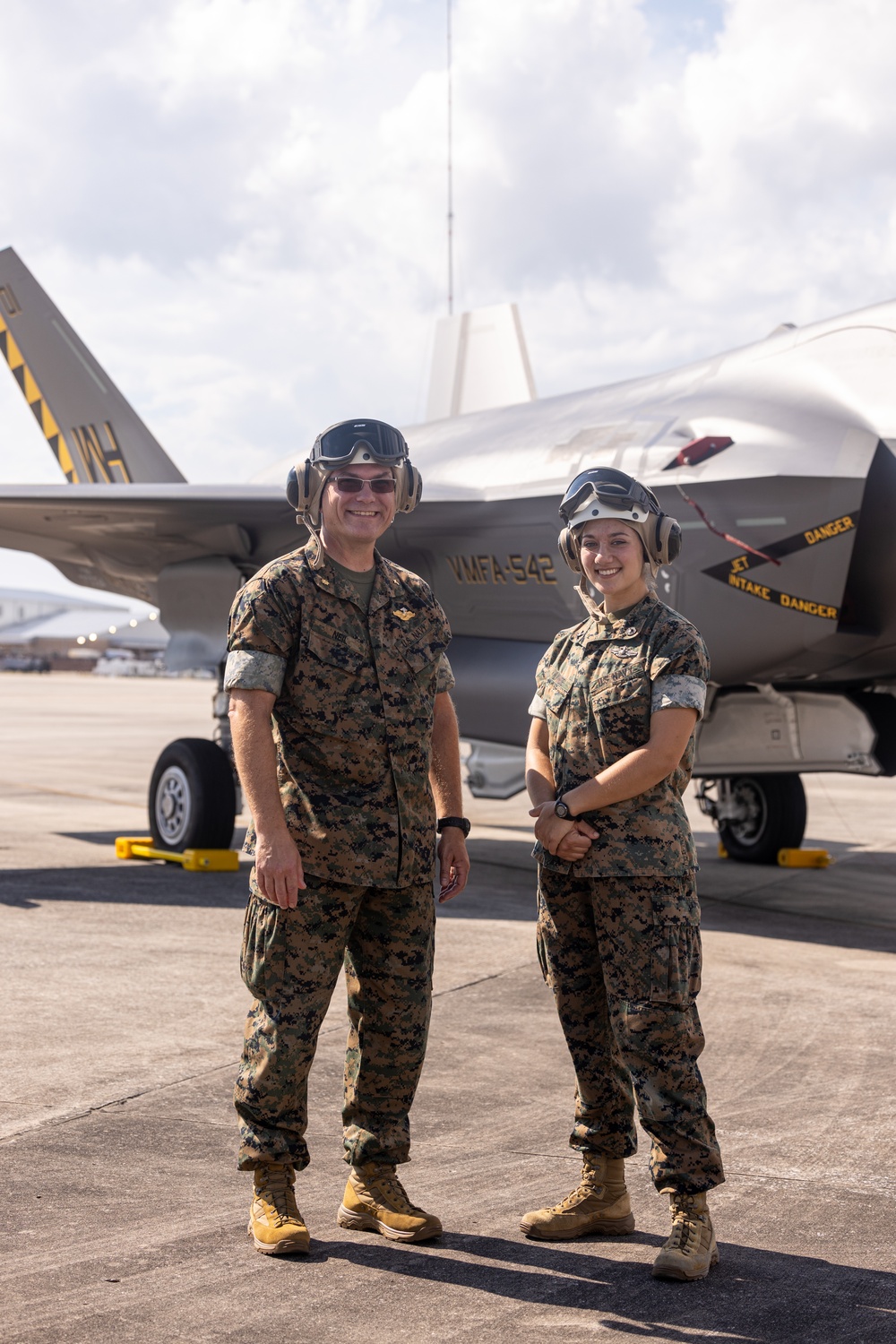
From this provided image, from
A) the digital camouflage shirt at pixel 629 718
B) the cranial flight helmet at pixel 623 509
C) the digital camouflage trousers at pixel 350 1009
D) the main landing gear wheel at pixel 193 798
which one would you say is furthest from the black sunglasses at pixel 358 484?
the main landing gear wheel at pixel 193 798

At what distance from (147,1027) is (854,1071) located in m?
2.66

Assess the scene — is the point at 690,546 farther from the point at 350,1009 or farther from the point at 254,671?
the point at 254,671

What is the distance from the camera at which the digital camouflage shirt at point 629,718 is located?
3.38 metres

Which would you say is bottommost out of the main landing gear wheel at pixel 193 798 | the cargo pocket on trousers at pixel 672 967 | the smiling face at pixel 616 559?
the cargo pocket on trousers at pixel 672 967

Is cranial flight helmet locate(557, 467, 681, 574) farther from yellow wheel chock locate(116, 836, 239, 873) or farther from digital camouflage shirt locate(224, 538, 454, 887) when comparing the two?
yellow wheel chock locate(116, 836, 239, 873)

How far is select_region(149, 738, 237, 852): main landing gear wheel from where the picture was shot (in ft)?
32.2

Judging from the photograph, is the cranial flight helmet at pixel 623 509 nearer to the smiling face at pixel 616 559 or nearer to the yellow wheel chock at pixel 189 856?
the smiling face at pixel 616 559

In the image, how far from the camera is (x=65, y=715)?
31938mm

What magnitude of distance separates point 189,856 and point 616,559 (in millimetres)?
6680

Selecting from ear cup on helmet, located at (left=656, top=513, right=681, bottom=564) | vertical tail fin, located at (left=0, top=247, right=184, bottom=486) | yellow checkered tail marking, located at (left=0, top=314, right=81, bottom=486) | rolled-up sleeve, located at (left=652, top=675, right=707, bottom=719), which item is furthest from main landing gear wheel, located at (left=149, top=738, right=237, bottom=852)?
rolled-up sleeve, located at (left=652, top=675, right=707, bottom=719)

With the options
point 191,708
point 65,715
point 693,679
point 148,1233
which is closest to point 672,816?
point 693,679

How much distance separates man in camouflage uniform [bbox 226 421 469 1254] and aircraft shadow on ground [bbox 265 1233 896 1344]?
13 centimetres

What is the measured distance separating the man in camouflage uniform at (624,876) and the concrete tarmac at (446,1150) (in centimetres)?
23

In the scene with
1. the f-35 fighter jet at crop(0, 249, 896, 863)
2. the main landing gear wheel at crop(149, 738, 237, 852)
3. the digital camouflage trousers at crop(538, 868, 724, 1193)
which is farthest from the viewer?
the main landing gear wheel at crop(149, 738, 237, 852)
